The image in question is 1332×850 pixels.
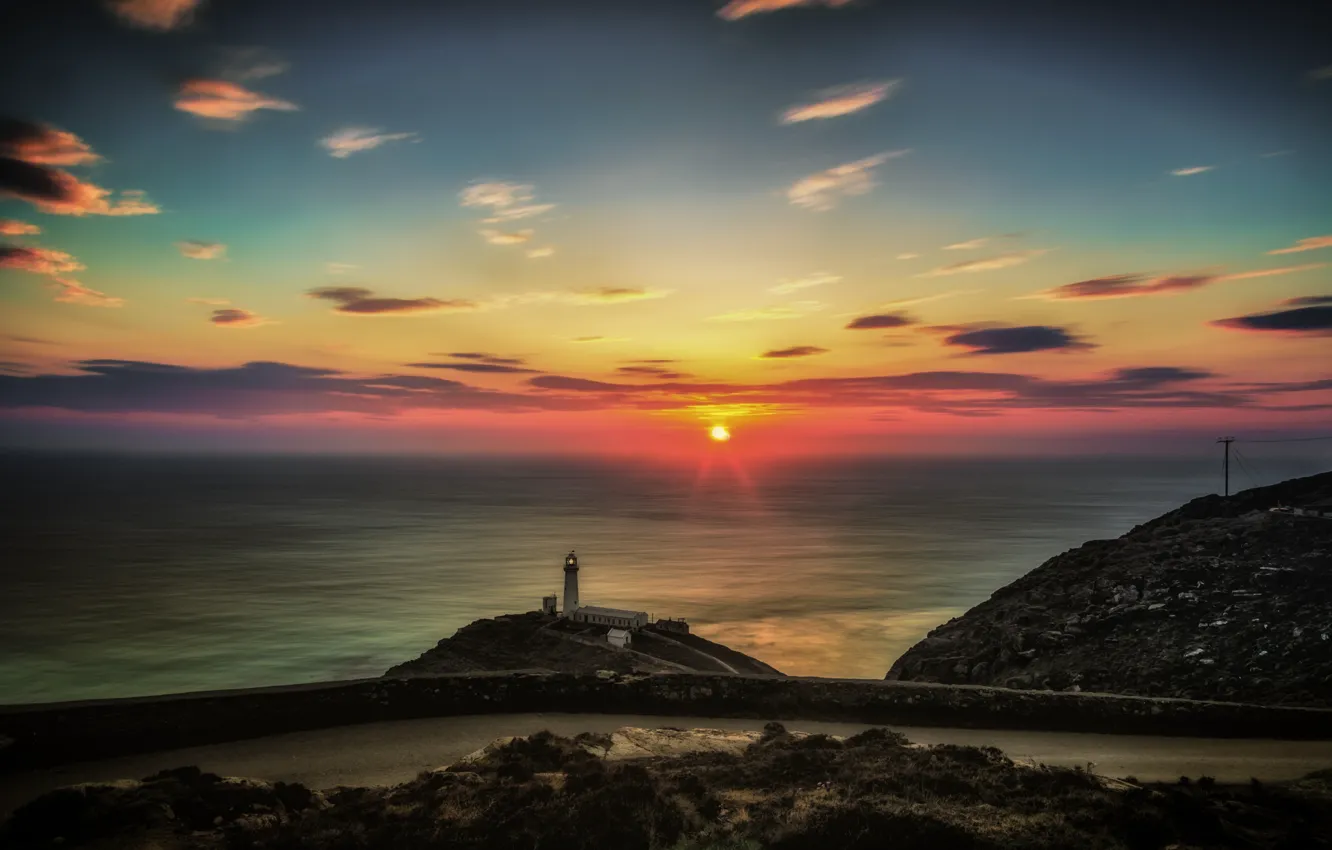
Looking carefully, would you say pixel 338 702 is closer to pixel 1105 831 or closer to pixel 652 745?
pixel 652 745

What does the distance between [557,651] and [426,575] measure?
41.9 m

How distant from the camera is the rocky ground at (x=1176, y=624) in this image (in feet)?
60.8

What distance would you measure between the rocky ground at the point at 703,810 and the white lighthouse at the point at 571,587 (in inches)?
1320

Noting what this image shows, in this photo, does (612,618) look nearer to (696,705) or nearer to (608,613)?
(608,613)

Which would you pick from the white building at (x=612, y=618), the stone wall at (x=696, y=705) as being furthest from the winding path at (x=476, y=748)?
the white building at (x=612, y=618)

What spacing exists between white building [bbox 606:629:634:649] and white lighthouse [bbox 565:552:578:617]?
13.0 feet

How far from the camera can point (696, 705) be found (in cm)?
1277

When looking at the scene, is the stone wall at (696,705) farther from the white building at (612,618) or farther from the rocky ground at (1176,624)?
the white building at (612,618)

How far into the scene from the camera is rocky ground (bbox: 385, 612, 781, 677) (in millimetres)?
36250

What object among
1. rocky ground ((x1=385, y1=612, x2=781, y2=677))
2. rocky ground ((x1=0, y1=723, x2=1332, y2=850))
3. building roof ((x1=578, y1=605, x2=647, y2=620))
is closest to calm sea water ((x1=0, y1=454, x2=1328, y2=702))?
rocky ground ((x1=385, y1=612, x2=781, y2=677))

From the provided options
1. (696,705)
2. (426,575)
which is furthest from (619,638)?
(426,575)

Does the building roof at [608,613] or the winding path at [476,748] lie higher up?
the winding path at [476,748]

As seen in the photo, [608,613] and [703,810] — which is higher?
[703,810]

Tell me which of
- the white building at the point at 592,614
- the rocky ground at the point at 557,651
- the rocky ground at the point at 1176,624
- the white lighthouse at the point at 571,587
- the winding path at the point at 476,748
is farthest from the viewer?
the white lighthouse at the point at 571,587
